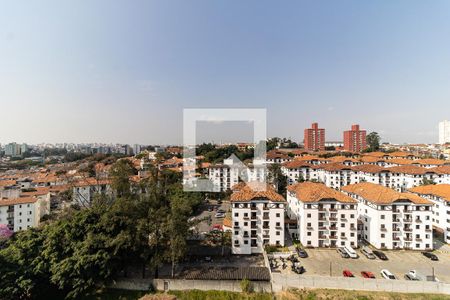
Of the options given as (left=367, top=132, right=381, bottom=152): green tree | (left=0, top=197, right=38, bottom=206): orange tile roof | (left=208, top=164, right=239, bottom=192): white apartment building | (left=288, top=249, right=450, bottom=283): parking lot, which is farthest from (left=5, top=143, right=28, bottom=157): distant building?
(left=367, top=132, right=381, bottom=152): green tree

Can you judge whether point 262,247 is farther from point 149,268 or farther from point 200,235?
point 149,268

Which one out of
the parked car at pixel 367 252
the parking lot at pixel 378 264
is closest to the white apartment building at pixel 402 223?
the parking lot at pixel 378 264

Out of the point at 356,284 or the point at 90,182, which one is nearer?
the point at 356,284

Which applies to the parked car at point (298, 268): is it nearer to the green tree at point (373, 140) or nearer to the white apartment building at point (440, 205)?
the white apartment building at point (440, 205)

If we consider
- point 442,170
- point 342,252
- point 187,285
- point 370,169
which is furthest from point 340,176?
point 187,285

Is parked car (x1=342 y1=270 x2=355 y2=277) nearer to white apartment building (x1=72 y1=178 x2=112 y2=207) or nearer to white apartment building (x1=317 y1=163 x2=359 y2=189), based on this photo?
white apartment building (x1=317 y1=163 x2=359 y2=189)

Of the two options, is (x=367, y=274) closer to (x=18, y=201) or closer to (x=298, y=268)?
(x=298, y=268)
